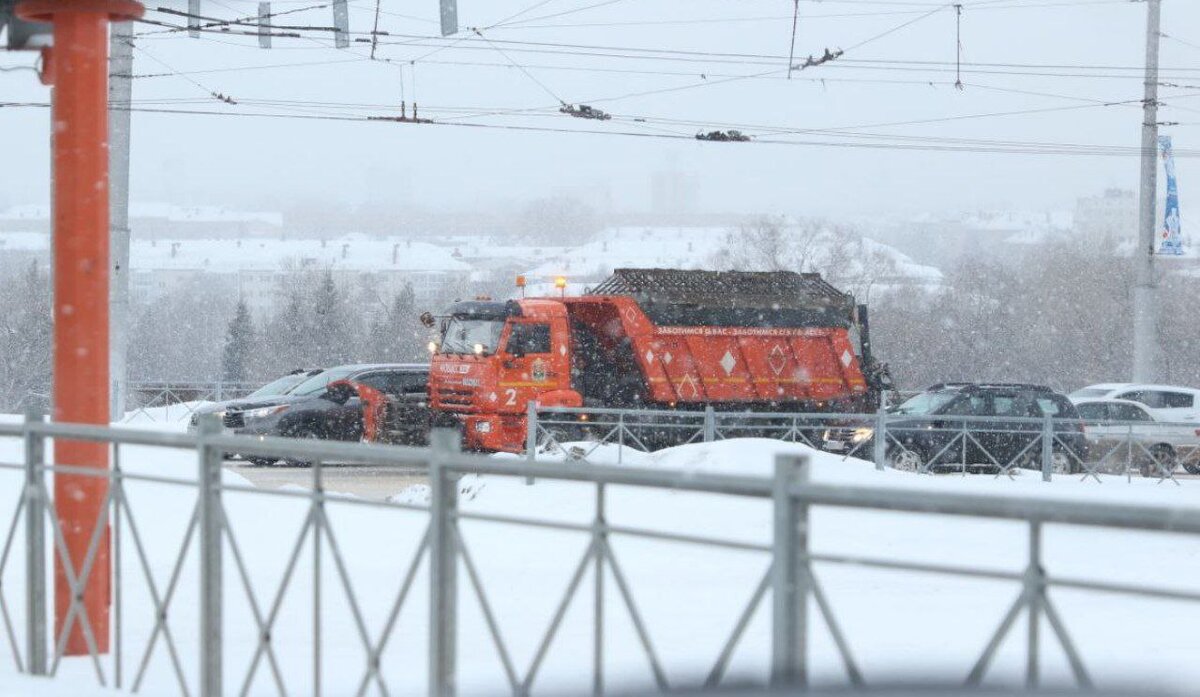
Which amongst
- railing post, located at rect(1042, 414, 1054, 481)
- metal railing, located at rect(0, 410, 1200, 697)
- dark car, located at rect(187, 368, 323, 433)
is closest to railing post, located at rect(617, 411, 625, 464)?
dark car, located at rect(187, 368, 323, 433)

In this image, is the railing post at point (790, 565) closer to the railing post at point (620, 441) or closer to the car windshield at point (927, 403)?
the railing post at point (620, 441)

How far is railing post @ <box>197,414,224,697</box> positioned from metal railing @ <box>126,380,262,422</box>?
2754cm

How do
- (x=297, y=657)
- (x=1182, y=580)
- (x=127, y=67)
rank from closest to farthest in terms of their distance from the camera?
(x=297, y=657), (x=1182, y=580), (x=127, y=67)

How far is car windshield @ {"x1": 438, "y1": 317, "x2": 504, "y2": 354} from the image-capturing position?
24.0m

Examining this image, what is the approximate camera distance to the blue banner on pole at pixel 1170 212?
1198 inches

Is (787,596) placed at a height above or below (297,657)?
above

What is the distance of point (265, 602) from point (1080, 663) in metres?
6.01

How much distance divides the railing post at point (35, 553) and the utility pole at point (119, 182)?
47.4ft

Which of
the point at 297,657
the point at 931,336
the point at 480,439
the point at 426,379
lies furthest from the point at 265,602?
the point at 931,336

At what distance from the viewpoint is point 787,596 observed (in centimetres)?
418

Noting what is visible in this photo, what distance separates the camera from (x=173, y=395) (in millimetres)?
35812

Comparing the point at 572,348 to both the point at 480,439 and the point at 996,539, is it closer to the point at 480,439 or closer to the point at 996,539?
the point at 480,439

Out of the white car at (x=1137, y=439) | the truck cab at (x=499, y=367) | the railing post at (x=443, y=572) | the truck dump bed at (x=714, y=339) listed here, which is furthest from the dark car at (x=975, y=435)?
the railing post at (x=443, y=572)

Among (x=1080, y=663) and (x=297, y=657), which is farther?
(x=297, y=657)
